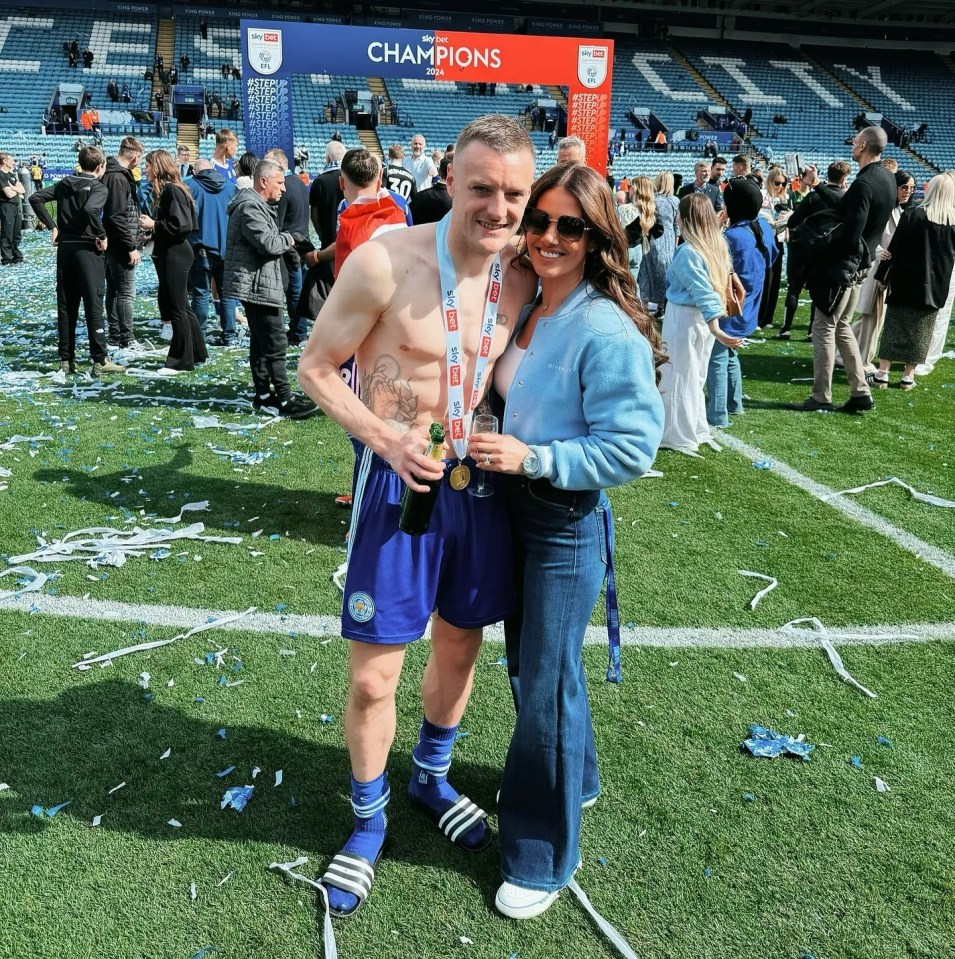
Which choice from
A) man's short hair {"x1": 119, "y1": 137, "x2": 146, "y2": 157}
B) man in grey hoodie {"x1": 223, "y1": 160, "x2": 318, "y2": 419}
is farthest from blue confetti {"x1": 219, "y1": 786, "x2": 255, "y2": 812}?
man's short hair {"x1": 119, "y1": 137, "x2": 146, "y2": 157}

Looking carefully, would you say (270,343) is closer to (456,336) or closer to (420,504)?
(456,336)

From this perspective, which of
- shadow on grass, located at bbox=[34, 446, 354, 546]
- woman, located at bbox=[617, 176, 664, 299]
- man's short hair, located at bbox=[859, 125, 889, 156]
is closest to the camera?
shadow on grass, located at bbox=[34, 446, 354, 546]

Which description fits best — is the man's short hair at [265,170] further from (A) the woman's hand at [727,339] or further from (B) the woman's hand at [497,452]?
(B) the woman's hand at [497,452]

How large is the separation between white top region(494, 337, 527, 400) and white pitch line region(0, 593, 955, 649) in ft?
6.10

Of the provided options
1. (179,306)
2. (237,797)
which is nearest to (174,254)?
(179,306)

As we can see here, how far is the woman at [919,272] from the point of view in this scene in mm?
8109

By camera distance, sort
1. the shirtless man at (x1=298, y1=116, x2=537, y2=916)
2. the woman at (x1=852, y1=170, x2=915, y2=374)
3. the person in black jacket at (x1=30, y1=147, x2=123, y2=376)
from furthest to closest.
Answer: the woman at (x1=852, y1=170, x2=915, y2=374) → the person in black jacket at (x1=30, y1=147, x2=123, y2=376) → the shirtless man at (x1=298, y1=116, x2=537, y2=916)

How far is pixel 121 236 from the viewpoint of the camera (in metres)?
9.05

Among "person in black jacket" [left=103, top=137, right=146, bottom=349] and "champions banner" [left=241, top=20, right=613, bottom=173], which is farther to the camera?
"champions banner" [left=241, top=20, right=613, bottom=173]

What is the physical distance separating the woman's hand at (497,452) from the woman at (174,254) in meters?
7.36

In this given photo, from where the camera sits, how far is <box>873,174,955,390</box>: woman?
8109mm

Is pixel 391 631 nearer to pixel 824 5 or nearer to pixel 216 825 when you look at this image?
pixel 216 825

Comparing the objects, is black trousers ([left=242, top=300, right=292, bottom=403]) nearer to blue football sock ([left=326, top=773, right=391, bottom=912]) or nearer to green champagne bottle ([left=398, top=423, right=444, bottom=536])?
blue football sock ([left=326, top=773, right=391, bottom=912])

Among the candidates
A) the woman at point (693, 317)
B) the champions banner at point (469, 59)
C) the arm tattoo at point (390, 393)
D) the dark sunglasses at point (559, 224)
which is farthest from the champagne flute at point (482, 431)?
the champions banner at point (469, 59)
